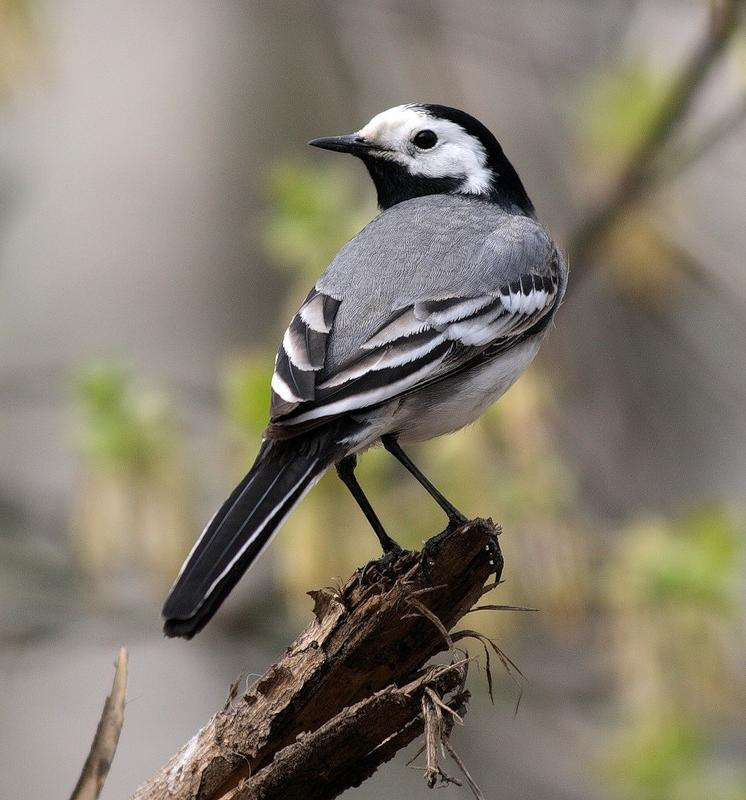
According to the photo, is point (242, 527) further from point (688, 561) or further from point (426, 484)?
point (688, 561)

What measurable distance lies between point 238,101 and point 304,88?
1.49 ft

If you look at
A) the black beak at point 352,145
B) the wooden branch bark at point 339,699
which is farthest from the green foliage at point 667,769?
the black beak at point 352,145

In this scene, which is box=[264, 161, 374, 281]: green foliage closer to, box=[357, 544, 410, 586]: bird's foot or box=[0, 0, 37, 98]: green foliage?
box=[0, 0, 37, 98]: green foliage

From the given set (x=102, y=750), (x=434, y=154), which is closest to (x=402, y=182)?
(x=434, y=154)

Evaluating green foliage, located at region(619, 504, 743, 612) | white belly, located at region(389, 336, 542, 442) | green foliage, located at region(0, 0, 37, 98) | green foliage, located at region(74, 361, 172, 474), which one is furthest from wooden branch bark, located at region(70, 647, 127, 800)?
green foliage, located at region(0, 0, 37, 98)

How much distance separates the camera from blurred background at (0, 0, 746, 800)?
4.92m

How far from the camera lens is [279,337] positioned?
5.73 m

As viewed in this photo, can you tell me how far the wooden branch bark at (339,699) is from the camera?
2.77 metres

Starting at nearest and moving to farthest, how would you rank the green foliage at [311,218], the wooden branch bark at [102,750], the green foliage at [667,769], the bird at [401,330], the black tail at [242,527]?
the wooden branch bark at [102,750] → the black tail at [242,527] → the bird at [401,330] → the green foliage at [311,218] → the green foliage at [667,769]

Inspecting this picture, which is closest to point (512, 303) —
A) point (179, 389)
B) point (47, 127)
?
point (179, 389)

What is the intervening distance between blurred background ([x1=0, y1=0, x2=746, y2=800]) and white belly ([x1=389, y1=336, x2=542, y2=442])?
0.52 m

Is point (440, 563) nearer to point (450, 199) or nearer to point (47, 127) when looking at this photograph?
point (450, 199)

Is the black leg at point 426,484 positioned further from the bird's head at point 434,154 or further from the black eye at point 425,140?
the black eye at point 425,140

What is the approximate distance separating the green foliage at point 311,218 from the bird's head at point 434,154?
34cm
